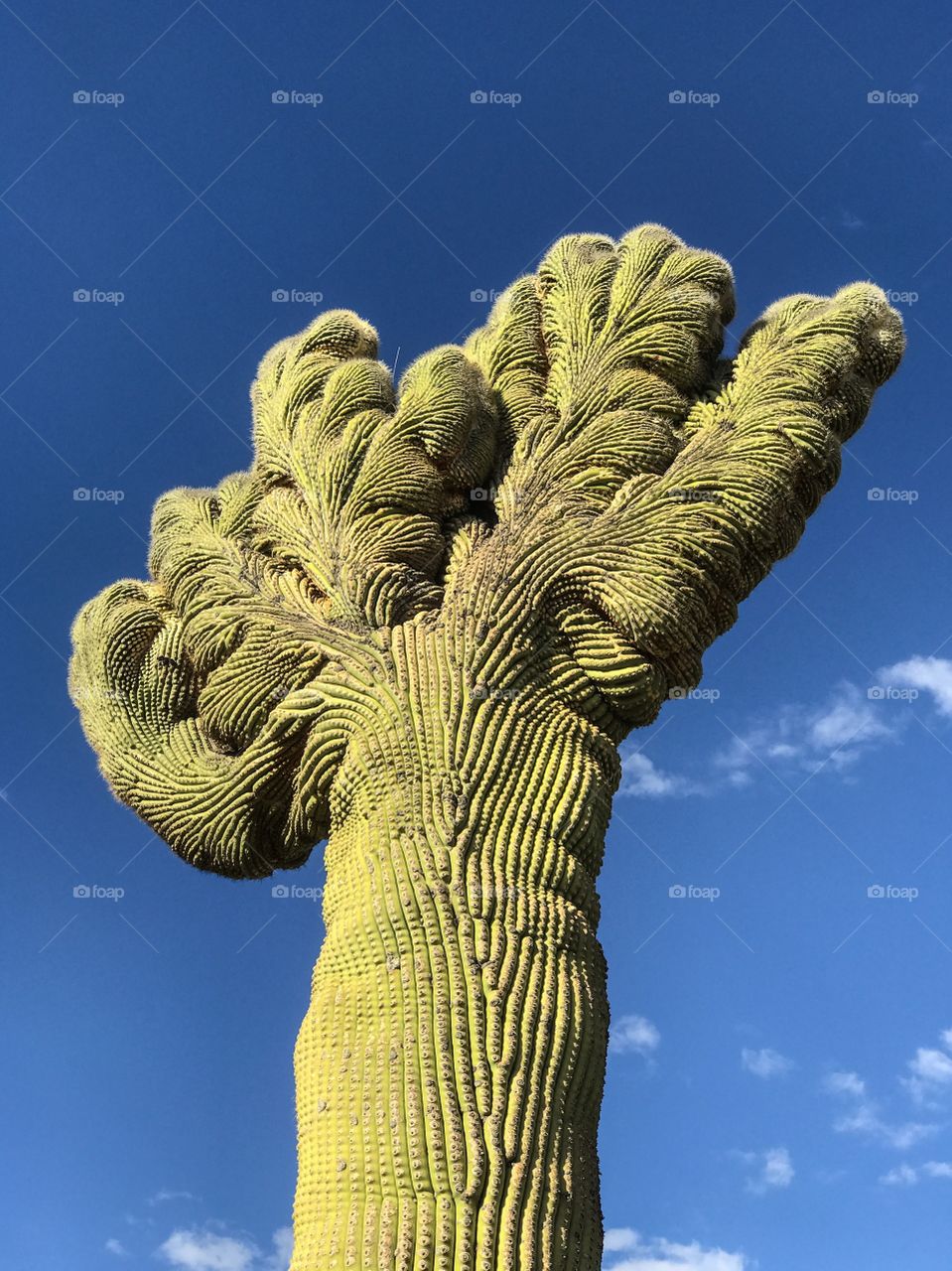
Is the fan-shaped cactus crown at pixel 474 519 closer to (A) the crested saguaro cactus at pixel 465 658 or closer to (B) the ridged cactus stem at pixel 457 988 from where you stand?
(A) the crested saguaro cactus at pixel 465 658

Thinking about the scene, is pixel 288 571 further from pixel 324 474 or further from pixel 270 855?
pixel 270 855

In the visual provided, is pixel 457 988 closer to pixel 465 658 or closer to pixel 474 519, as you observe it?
pixel 465 658

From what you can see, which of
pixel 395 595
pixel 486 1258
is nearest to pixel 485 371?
pixel 395 595

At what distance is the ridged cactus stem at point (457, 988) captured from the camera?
13.7 feet

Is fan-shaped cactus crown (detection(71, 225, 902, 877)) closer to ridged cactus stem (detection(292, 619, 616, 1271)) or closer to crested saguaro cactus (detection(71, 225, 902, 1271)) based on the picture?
crested saguaro cactus (detection(71, 225, 902, 1271))

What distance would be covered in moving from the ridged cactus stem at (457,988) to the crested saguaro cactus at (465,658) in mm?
11

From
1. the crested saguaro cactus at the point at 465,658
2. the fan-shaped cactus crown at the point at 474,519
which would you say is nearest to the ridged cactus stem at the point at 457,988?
the crested saguaro cactus at the point at 465,658

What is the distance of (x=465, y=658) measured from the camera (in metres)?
5.37

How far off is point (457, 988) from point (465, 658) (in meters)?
1.42

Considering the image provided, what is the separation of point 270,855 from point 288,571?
1.31m

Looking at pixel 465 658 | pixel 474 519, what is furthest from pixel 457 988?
pixel 474 519

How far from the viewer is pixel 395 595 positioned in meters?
5.64

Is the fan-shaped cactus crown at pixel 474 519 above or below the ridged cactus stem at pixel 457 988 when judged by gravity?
above

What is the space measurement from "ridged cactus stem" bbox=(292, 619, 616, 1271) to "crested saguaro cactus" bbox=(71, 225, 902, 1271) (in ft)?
0.04
